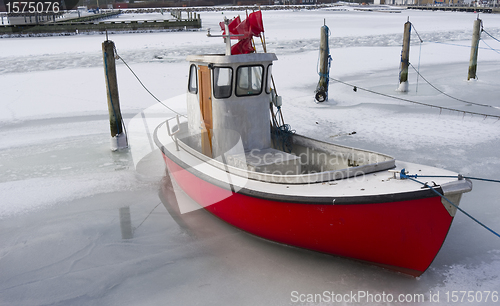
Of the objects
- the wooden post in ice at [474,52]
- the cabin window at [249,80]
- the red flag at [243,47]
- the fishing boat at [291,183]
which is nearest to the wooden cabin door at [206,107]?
the fishing boat at [291,183]

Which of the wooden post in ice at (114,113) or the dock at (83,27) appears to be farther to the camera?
the dock at (83,27)

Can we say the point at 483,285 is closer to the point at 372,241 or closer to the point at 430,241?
the point at 430,241

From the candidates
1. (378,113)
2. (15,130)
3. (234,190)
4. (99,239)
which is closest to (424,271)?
(234,190)

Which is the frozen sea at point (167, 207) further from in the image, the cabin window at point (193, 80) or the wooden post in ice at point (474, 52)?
the cabin window at point (193, 80)

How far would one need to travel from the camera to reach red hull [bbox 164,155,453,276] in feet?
12.5

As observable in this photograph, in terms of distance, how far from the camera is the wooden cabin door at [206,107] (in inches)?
216

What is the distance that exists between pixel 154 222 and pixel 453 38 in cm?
2535

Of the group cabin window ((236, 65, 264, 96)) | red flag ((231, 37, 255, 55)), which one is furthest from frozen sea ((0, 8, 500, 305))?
red flag ((231, 37, 255, 55))

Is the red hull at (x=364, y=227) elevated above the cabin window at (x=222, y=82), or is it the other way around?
the cabin window at (x=222, y=82)

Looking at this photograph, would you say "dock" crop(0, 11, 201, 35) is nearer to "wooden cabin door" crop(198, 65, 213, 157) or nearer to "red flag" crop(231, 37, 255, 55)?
"red flag" crop(231, 37, 255, 55)

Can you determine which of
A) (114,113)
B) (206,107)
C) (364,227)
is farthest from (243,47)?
(114,113)

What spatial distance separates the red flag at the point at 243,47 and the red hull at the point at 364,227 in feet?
7.16

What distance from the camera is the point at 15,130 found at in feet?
31.4

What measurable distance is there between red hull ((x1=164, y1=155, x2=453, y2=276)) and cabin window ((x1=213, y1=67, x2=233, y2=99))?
1.43 metres
